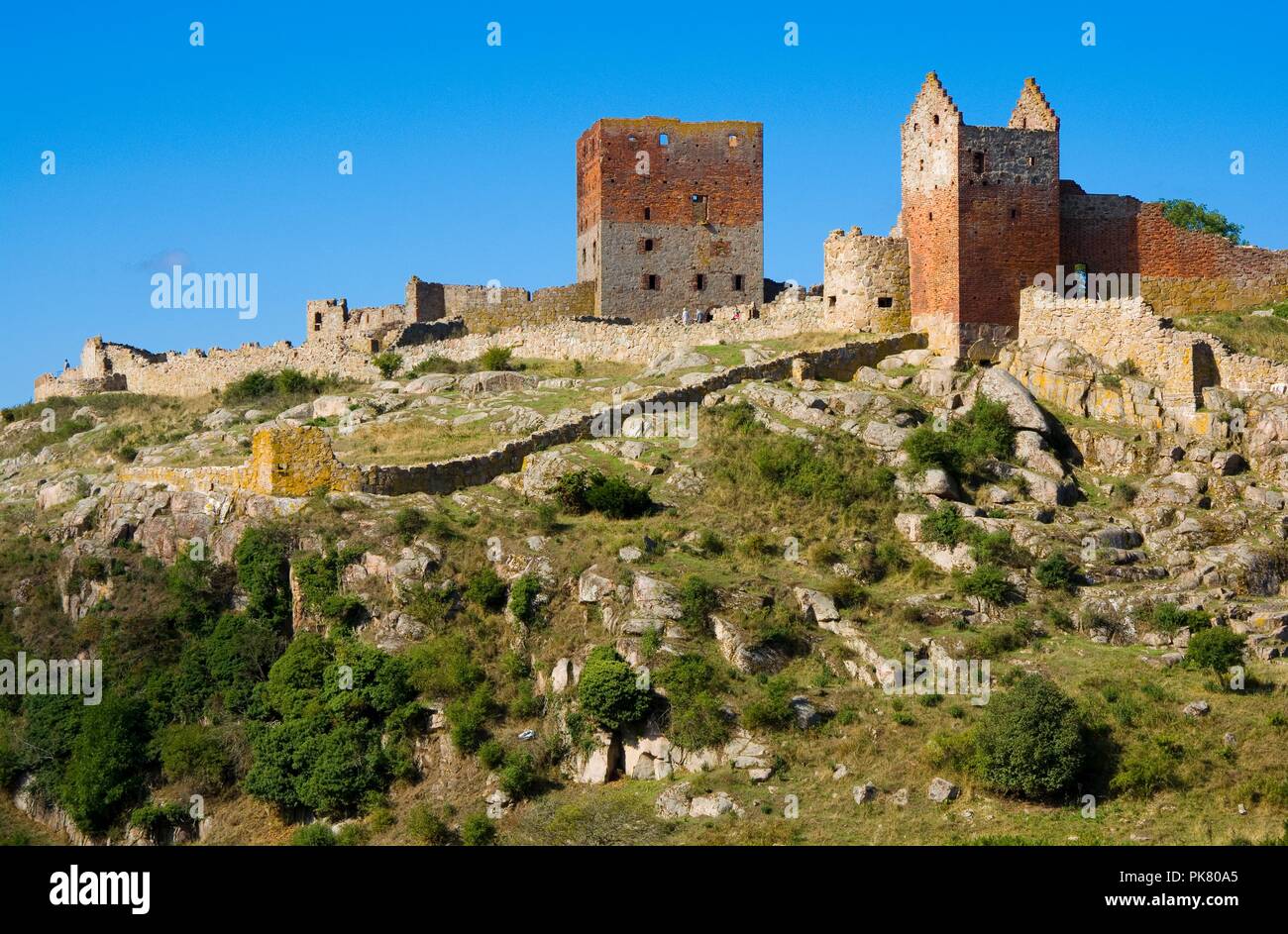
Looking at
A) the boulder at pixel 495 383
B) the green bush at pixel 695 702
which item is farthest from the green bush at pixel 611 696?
the boulder at pixel 495 383

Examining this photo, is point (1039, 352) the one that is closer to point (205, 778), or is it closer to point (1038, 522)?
point (1038, 522)

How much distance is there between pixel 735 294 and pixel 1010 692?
2806cm

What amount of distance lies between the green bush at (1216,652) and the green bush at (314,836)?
595 inches

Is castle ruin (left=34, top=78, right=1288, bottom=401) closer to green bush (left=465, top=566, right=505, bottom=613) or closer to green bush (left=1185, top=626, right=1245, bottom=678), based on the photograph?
green bush (left=1185, top=626, right=1245, bottom=678)

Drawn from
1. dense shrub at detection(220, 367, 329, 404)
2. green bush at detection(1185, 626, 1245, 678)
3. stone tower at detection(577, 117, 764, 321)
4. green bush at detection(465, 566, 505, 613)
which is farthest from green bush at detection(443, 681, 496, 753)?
stone tower at detection(577, 117, 764, 321)

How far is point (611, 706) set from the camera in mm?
30516

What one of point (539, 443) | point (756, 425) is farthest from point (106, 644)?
point (756, 425)

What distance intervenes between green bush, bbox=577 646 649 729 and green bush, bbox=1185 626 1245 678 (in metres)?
9.59

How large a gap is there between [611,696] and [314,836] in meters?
5.54

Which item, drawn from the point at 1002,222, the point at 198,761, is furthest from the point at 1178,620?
the point at 198,761

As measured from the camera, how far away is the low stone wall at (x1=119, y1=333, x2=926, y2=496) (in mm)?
36969

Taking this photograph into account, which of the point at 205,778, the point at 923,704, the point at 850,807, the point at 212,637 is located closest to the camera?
the point at 850,807

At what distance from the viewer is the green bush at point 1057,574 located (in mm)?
33781

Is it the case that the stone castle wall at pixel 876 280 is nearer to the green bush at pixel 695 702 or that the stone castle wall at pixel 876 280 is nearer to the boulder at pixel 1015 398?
the boulder at pixel 1015 398
